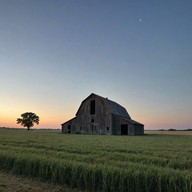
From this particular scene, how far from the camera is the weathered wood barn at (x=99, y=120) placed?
47.2 metres

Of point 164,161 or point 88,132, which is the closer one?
point 164,161

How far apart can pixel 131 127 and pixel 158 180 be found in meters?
40.5

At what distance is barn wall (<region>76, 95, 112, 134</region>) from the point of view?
157 feet

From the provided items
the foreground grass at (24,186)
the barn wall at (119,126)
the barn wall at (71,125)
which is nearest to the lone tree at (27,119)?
the barn wall at (71,125)

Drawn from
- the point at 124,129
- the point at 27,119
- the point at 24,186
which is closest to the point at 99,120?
the point at 124,129

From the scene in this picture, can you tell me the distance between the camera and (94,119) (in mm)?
49406

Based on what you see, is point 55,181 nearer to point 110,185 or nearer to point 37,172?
point 37,172

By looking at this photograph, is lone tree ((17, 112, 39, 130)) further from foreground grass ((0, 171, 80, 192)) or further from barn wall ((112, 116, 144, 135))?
foreground grass ((0, 171, 80, 192))

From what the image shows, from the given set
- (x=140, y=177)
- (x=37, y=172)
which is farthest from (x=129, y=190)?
(x=37, y=172)

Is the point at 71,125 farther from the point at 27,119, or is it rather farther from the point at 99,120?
the point at 27,119

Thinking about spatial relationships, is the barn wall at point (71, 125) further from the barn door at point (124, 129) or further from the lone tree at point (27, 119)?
the lone tree at point (27, 119)

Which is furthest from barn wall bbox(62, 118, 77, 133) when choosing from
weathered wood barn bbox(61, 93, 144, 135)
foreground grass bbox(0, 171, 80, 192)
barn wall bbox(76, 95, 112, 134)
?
foreground grass bbox(0, 171, 80, 192)

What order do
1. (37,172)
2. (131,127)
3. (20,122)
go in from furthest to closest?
(20,122) < (131,127) < (37,172)

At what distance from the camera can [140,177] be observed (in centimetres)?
684
